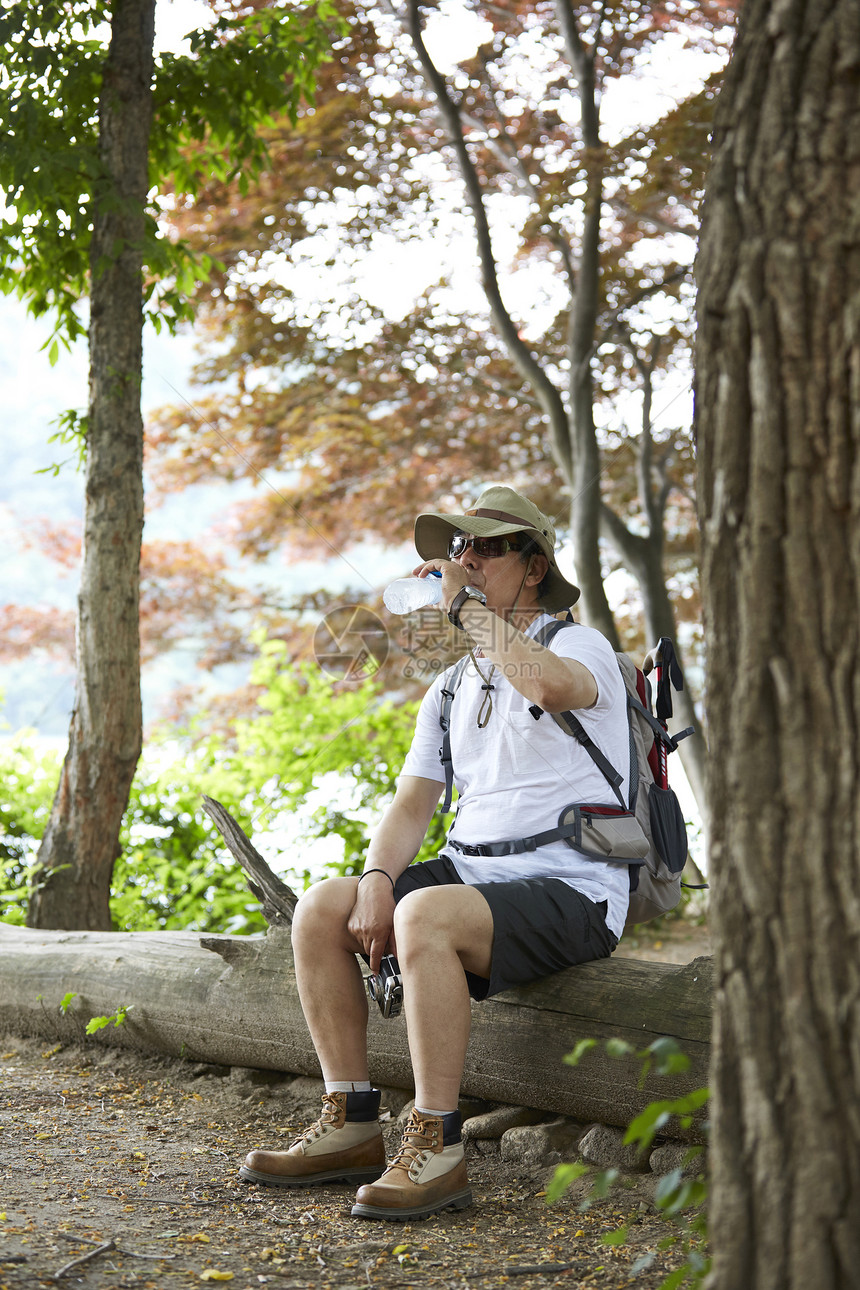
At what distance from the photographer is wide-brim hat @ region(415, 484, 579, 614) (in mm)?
2592

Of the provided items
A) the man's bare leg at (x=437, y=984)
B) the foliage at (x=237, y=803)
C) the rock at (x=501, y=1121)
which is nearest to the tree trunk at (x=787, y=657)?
the man's bare leg at (x=437, y=984)

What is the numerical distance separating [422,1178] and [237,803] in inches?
123

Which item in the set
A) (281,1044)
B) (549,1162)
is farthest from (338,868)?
(549,1162)

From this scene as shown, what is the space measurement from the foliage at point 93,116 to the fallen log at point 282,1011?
247 centimetres

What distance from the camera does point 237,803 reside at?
16.6ft

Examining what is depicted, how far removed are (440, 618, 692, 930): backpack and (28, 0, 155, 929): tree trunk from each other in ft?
6.31

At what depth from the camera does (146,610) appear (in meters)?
7.75

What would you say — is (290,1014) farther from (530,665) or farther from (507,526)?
(507,526)

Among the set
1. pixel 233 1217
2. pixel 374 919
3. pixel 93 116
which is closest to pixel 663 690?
pixel 374 919

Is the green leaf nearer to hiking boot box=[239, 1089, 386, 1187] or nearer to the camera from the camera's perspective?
hiking boot box=[239, 1089, 386, 1187]

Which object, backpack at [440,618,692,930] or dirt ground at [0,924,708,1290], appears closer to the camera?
dirt ground at [0,924,708,1290]

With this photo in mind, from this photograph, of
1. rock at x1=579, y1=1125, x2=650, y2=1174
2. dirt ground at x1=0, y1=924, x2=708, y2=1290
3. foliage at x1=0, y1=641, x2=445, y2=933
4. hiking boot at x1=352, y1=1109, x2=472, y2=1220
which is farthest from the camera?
foliage at x1=0, y1=641, x2=445, y2=933

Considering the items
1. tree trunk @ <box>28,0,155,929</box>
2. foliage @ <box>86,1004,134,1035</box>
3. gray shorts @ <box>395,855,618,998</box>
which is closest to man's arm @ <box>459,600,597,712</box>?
gray shorts @ <box>395,855,618,998</box>

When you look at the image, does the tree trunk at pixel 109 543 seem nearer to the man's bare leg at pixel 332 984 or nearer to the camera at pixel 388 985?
the man's bare leg at pixel 332 984
